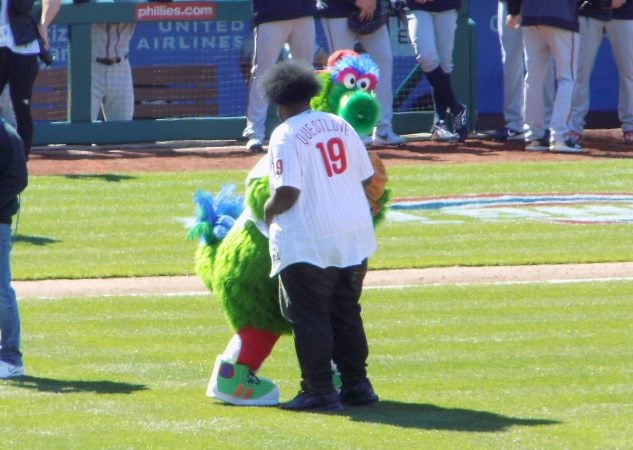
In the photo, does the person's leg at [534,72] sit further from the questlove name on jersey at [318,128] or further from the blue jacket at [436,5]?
the questlove name on jersey at [318,128]

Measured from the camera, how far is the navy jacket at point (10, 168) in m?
7.44

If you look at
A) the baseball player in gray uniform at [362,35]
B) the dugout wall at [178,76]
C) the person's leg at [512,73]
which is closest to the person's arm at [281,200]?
the baseball player in gray uniform at [362,35]

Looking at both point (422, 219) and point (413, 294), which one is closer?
point (413, 294)

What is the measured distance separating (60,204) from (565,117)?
543 centimetres

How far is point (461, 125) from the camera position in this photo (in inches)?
628

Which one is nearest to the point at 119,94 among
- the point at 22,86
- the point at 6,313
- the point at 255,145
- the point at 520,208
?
the point at 255,145

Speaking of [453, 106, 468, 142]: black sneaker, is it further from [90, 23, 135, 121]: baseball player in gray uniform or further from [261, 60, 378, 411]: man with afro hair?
[261, 60, 378, 411]: man with afro hair

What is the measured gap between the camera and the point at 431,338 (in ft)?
27.7

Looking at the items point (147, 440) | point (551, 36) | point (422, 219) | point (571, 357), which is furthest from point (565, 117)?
point (147, 440)

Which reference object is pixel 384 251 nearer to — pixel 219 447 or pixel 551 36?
pixel 551 36

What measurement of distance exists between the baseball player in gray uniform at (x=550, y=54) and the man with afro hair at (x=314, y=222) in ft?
27.4

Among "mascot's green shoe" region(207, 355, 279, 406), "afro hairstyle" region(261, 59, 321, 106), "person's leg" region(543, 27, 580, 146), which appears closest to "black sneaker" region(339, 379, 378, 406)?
"mascot's green shoe" region(207, 355, 279, 406)

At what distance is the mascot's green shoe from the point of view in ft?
23.2

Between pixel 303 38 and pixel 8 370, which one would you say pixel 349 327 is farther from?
pixel 303 38
